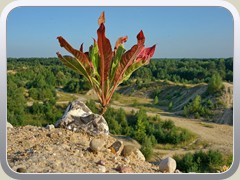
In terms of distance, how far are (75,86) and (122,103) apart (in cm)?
197

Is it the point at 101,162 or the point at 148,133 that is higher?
the point at 101,162

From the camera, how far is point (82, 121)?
3.36 m

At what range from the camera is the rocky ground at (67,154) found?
2.76 metres

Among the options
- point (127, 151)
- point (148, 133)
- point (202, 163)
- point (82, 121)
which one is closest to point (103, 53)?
point (82, 121)

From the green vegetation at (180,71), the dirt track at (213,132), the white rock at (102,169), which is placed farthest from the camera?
the green vegetation at (180,71)

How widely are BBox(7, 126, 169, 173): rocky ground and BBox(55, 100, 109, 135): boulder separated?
1.8 inches

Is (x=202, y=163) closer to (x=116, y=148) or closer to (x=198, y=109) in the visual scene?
(x=116, y=148)

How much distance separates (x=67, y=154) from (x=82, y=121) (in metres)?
0.48

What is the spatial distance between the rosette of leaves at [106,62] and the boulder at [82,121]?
4.8 inches

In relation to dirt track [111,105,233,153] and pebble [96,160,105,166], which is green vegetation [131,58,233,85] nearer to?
dirt track [111,105,233,153]

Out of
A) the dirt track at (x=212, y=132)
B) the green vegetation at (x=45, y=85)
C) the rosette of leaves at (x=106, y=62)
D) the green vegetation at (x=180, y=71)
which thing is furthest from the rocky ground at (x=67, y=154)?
the green vegetation at (x=180, y=71)

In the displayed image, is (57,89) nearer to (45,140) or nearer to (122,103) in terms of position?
(122,103)

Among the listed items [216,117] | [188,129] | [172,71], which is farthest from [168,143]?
[172,71]

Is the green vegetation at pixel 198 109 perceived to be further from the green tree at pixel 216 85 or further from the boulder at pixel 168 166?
the boulder at pixel 168 166
